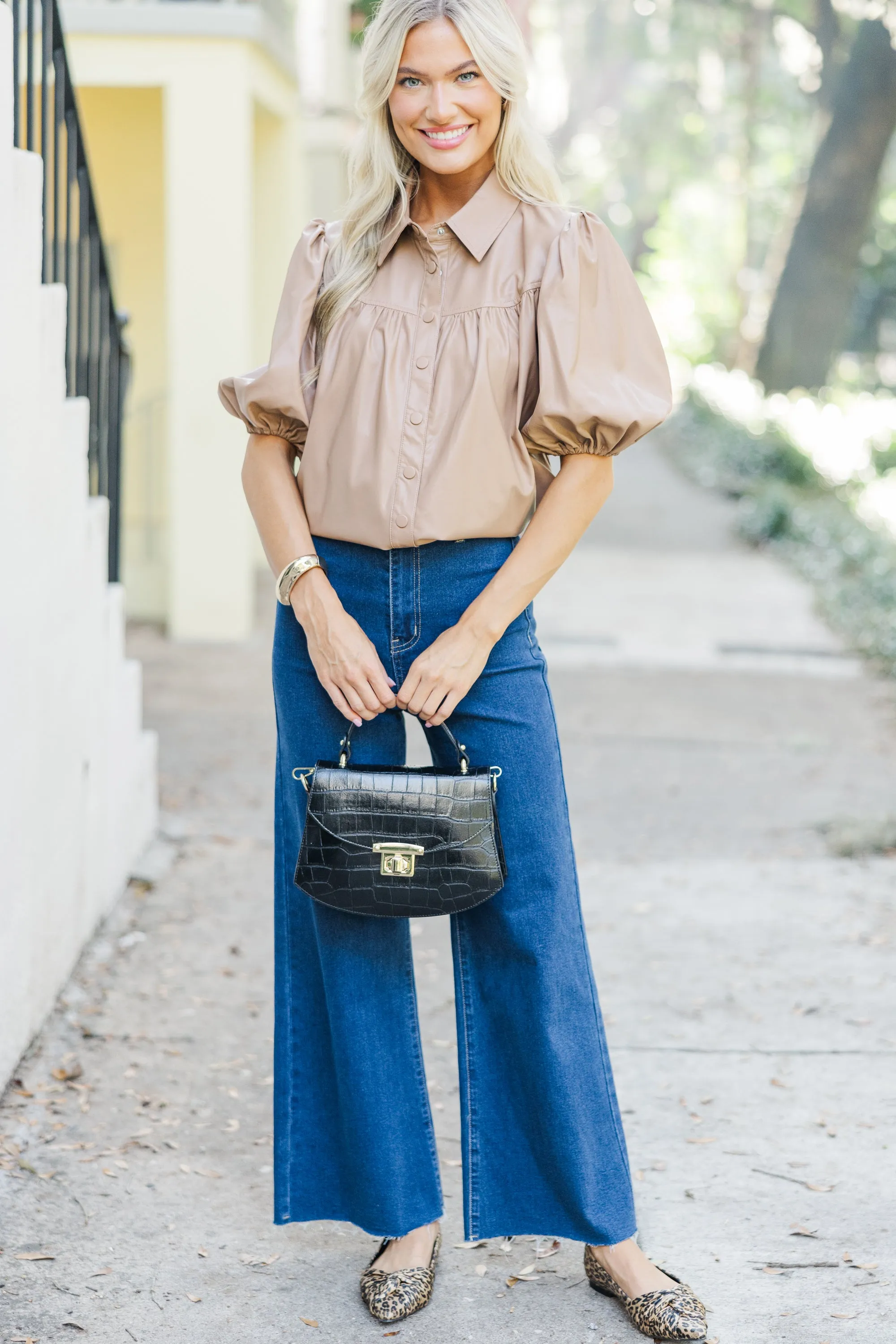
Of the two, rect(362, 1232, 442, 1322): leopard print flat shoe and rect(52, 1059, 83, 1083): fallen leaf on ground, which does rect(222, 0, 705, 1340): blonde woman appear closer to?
rect(362, 1232, 442, 1322): leopard print flat shoe

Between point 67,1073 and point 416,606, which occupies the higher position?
point 416,606

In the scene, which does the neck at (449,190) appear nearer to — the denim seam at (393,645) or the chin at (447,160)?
the chin at (447,160)

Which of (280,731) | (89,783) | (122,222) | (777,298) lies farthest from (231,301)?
(777,298)

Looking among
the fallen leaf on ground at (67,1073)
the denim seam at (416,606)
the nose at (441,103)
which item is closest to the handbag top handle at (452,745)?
the denim seam at (416,606)

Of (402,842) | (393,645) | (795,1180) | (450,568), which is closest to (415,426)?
(450,568)

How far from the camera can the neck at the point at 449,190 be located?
2.38 meters

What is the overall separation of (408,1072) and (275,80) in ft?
25.9

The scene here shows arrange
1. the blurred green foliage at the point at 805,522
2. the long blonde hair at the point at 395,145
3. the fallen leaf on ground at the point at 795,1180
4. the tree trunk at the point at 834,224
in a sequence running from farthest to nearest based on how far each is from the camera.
Result: the tree trunk at the point at 834,224 → the blurred green foliage at the point at 805,522 → the fallen leaf on ground at the point at 795,1180 → the long blonde hair at the point at 395,145

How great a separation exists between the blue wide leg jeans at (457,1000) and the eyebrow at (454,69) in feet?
2.38

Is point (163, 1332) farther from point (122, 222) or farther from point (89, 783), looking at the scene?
point (122, 222)

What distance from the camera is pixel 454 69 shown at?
2.24m

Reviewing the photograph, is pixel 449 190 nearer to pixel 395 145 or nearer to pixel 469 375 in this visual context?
pixel 395 145

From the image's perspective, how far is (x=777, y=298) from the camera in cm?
1994

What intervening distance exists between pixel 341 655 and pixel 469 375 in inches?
19.0
